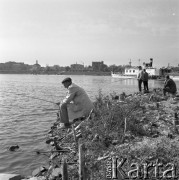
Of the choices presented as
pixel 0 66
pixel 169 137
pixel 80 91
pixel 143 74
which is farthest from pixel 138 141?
pixel 0 66

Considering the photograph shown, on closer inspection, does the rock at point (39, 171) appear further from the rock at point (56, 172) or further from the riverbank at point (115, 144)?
the rock at point (56, 172)

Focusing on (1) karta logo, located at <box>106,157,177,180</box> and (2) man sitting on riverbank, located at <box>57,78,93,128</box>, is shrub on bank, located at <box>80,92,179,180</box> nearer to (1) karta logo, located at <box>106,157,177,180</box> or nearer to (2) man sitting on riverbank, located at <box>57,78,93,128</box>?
(1) karta logo, located at <box>106,157,177,180</box>

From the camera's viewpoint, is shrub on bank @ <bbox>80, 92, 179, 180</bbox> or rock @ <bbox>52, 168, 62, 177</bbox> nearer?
shrub on bank @ <bbox>80, 92, 179, 180</bbox>

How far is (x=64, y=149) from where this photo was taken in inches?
276

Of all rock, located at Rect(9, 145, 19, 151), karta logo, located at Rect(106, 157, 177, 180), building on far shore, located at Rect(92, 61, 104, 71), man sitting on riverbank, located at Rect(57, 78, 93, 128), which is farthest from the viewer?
building on far shore, located at Rect(92, 61, 104, 71)

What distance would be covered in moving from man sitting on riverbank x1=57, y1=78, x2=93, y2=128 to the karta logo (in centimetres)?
334

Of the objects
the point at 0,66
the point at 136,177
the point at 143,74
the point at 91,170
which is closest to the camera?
the point at 136,177

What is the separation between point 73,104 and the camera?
8133 mm

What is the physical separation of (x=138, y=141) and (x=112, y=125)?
1175mm

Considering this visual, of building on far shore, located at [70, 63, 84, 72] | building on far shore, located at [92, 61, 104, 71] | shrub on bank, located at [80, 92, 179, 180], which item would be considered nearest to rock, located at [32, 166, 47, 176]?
shrub on bank, located at [80, 92, 179, 180]

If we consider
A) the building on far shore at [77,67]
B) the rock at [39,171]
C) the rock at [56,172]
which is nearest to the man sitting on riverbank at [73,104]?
the rock at [39,171]

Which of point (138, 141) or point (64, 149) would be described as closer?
point (138, 141)

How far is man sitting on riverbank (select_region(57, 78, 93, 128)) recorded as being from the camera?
7902 millimetres

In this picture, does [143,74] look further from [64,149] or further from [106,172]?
[106,172]
